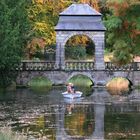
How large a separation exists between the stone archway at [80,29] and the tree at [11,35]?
10.0 ft

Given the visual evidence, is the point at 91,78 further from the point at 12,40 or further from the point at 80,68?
the point at 12,40

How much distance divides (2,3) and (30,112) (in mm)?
15385

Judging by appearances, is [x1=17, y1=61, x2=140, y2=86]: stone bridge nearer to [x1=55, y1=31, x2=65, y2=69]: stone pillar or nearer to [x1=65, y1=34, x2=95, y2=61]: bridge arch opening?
[x1=55, y1=31, x2=65, y2=69]: stone pillar

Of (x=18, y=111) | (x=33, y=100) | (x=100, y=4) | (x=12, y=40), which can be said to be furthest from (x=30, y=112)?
(x=100, y=4)

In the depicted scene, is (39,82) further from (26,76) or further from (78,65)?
(78,65)

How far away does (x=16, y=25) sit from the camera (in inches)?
1984

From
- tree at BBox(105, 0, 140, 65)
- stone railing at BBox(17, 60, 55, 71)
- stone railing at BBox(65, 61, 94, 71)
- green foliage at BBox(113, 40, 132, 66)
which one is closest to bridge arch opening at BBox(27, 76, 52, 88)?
stone railing at BBox(17, 60, 55, 71)

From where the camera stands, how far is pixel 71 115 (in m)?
34.2

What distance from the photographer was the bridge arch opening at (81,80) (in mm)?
56425

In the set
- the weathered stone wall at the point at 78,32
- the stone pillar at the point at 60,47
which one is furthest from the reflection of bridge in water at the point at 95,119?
the stone pillar at the point at 60,47

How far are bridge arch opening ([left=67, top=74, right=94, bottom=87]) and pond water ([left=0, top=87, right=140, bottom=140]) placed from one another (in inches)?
321

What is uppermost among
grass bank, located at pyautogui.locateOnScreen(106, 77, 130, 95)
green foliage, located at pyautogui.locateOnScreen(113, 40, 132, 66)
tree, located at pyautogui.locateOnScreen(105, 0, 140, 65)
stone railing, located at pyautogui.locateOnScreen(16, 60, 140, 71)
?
tree, located at pyautogui.locateOnScreen(105, 0, 140, 65)

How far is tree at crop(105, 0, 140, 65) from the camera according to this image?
2599 cm

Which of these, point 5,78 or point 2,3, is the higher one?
point 2,3
